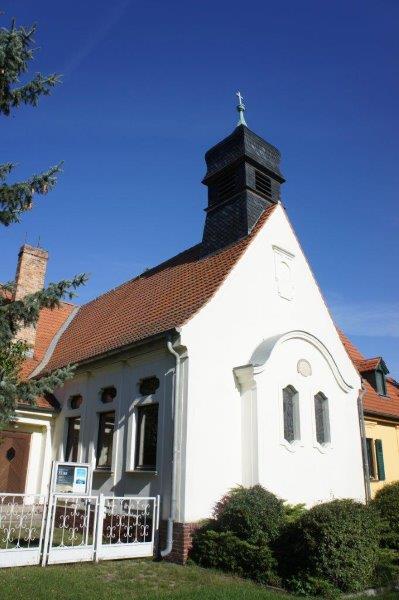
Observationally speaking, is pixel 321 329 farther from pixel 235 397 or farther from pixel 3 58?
pixel 3 58

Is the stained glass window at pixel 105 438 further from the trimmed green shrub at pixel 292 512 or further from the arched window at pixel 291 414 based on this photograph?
the trimmed green shrub at pixel 292 512

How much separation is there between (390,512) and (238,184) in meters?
10.6

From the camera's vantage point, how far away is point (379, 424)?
17734 mm

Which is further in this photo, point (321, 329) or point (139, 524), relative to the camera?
point (321, 329)

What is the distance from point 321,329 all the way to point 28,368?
10.3 m

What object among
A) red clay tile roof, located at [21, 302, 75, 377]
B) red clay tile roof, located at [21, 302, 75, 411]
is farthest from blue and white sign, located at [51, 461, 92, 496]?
red clay tile roof, located at [21, 302, 75, 377]

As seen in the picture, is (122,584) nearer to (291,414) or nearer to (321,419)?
(291,414)

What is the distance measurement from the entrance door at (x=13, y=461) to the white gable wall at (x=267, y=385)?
23.5ft

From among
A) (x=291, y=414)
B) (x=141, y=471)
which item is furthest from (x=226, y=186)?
(x=141, y=471)

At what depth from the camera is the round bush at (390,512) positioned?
11.6 m

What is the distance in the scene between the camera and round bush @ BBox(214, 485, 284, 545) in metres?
9.53

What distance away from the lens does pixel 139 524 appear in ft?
35.0

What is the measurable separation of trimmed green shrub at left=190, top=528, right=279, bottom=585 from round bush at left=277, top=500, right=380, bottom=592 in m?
0.31

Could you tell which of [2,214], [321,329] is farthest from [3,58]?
[321,329]
